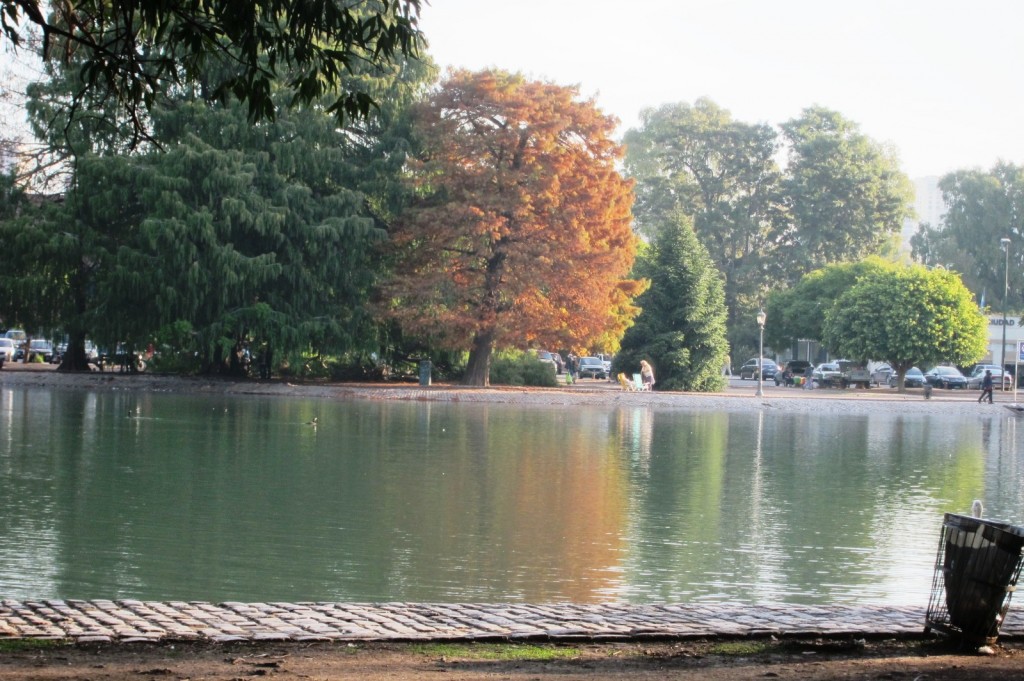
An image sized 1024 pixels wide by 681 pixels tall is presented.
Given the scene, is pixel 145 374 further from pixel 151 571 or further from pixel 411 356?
pixel 151 571

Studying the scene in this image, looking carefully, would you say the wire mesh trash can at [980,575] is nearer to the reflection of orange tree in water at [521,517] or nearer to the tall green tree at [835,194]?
the reflection of orange tree in water at [521,517]

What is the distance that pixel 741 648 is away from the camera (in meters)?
8.28

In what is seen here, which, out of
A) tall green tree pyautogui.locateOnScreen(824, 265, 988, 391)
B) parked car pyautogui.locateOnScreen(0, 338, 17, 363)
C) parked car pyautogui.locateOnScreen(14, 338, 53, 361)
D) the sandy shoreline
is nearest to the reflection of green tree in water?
the sandy shoreline

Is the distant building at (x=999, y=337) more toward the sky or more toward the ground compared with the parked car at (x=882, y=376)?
more toward the sky

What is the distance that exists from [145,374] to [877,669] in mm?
45146

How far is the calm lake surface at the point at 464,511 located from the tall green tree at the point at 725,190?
67.5 m

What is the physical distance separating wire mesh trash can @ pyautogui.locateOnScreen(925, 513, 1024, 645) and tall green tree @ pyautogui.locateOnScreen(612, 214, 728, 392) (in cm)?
4834

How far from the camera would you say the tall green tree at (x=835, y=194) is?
9675cm

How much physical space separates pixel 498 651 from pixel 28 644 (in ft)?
9.58

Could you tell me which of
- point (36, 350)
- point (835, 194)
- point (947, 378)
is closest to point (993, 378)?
point (947, 378)

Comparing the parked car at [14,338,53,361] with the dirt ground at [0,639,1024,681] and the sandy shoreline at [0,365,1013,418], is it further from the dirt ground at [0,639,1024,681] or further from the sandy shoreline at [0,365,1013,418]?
the dirt ground at [0,639,1024,681]

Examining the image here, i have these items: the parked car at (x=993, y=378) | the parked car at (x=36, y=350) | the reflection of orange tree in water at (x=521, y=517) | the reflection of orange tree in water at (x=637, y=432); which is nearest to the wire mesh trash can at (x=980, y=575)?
the reflection of orange tree in water at (x=521, y=517)

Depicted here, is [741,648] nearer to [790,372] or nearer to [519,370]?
[519,370]

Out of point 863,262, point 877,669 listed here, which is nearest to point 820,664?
point 877,669
